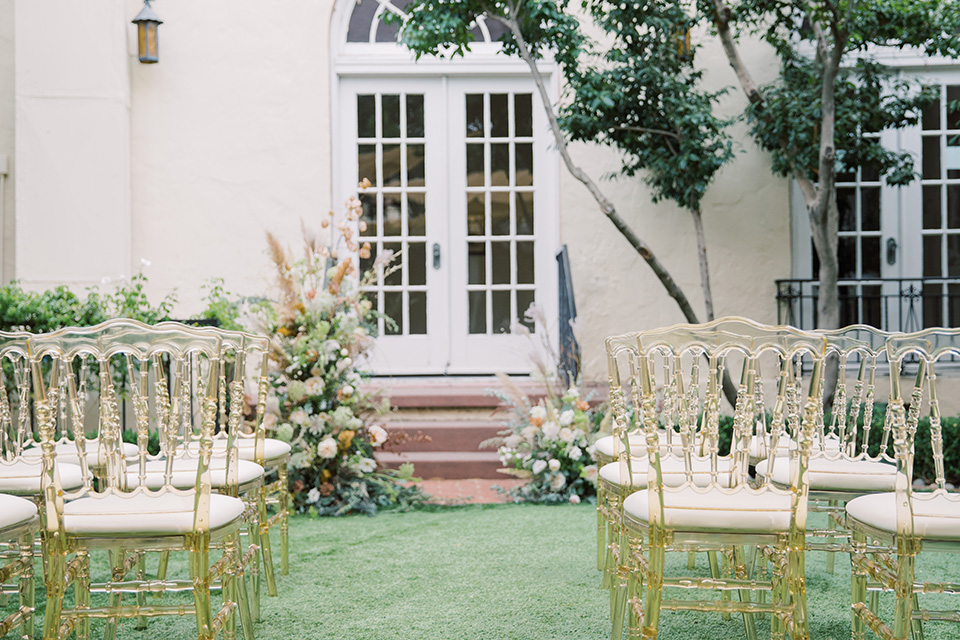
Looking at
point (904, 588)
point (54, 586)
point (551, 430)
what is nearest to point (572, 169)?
point (551, 430)

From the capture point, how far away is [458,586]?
131 inches

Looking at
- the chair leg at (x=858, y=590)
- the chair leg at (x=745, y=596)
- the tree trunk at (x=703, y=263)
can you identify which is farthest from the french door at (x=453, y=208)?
the chair leg at (x=858, y=590)

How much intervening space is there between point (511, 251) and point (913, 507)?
491cm

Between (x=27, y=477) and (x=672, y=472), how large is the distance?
6.55 feet

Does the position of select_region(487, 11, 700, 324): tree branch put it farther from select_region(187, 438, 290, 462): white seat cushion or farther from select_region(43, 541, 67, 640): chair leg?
select_region(43, 541, 67, 640): chair leg

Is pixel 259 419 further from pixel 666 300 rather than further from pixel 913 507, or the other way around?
pixel 666 300

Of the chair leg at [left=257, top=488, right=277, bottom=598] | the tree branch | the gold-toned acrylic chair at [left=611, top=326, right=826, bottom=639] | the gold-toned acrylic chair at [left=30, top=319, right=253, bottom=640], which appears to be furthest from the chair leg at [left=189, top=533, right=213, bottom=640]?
the tree branch

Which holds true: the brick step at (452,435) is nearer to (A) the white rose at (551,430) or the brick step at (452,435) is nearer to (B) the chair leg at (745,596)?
(A) the white rose at (551,430)

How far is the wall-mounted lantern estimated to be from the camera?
6.49 meters

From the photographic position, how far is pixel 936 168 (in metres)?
6.76

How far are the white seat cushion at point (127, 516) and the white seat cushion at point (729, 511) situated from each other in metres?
1.17

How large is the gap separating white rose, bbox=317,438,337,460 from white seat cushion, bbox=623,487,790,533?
8.23 feet

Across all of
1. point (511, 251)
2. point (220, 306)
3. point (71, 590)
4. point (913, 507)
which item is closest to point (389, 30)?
point (511, 251)

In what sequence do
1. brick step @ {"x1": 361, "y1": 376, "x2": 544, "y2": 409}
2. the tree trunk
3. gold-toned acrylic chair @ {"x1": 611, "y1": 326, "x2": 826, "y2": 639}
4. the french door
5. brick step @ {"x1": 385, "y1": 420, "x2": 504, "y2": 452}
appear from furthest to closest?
1. the french door
2. the tree trunk
3. brick step @ {"x1": 361, "y1": 376, "x2": 544, "y2": 409}
4. brick step @ {"x1": 385, "y1": 420, "x2": 504, "y2": 452}
5. gold-toned acrylic chair @ {"x1": 611, "y1": 326, "x2": 826, "y2": 639}
